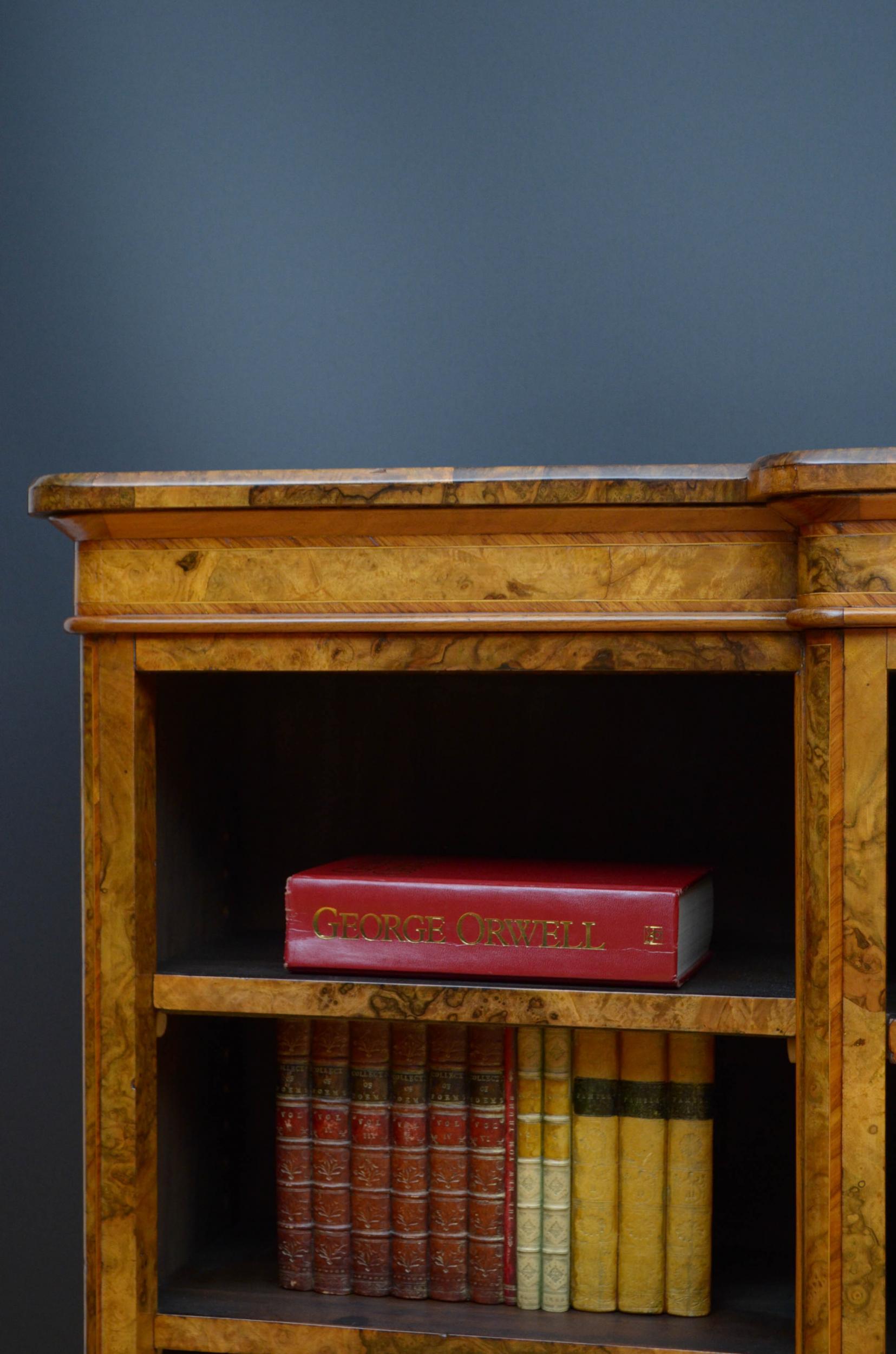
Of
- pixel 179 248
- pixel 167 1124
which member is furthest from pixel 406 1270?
pixel 179 248

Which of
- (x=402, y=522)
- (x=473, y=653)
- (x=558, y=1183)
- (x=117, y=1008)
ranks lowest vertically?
(x=558, y=1183)

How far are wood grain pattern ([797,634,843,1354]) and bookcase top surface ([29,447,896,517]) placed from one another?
154 millimetres

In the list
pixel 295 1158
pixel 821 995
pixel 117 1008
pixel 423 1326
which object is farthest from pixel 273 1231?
pixel 821 995

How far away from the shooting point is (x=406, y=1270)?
1291 millimetres

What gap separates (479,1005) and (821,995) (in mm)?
304

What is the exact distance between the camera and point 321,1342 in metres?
1.21

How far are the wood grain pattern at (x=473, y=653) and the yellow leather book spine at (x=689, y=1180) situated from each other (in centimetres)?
39

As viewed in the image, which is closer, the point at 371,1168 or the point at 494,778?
the point at 371,1168

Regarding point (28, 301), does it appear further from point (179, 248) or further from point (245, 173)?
point (245, 173)

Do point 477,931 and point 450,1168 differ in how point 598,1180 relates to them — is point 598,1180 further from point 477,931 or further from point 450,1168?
point 477,931

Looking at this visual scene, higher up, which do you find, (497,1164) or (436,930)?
(436,930)

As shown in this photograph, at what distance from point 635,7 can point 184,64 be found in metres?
0.59

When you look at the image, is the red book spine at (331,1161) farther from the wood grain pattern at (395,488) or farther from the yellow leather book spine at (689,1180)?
the wood grain pattern at (395,488)

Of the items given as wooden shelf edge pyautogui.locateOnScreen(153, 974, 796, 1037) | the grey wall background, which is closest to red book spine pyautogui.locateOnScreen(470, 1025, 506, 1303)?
wooden shelf edge pyautogui.locateOnScreen(153, 974, 796, 1037)
